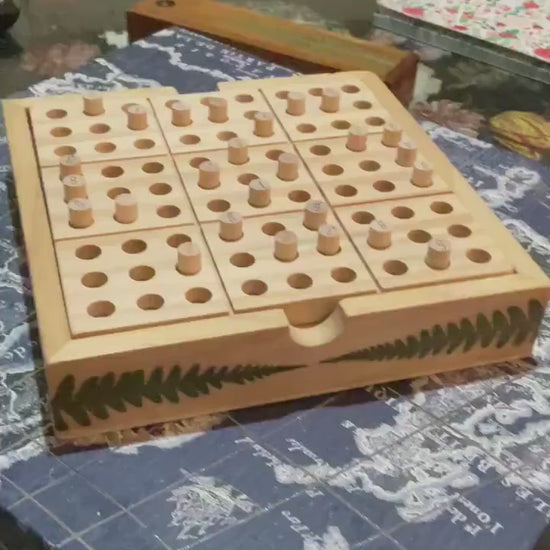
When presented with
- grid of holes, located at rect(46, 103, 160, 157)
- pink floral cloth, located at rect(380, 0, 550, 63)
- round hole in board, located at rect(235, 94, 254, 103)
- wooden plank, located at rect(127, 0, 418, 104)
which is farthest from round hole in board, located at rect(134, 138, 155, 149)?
pink floral cloth, located at rect(380, 0, 550, 63)

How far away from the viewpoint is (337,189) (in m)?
0.68

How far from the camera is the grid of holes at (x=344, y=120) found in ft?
2.47

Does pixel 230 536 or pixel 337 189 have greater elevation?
pixel 337 189

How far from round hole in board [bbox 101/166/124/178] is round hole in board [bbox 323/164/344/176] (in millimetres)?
152

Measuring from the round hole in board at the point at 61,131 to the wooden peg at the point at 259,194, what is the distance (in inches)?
6.7

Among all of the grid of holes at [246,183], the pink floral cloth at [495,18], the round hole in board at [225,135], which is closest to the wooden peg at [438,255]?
the grid of holes at [246,183]

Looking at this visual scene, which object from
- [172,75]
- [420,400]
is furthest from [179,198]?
[172,75]

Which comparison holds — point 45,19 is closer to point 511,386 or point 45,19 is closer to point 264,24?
point 264,24

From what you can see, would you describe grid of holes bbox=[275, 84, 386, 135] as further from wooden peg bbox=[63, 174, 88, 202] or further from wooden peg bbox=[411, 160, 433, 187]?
wooden peg bbox=[63, 174, 88, 202]

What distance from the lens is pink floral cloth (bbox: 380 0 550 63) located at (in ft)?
4.08

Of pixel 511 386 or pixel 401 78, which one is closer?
pixel 511 386

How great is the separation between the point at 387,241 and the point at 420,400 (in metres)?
0.11

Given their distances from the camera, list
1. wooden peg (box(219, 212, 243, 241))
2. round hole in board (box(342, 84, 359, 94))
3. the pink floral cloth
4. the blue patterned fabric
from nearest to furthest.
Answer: the blue patterned fabric, wooden peg (box(219, 212, 243, 241)), round hole in board (box(342, 84, 359, 94)), the pink floral cloth

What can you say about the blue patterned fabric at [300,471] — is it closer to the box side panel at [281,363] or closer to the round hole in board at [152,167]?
the box side panel at [281,363]
